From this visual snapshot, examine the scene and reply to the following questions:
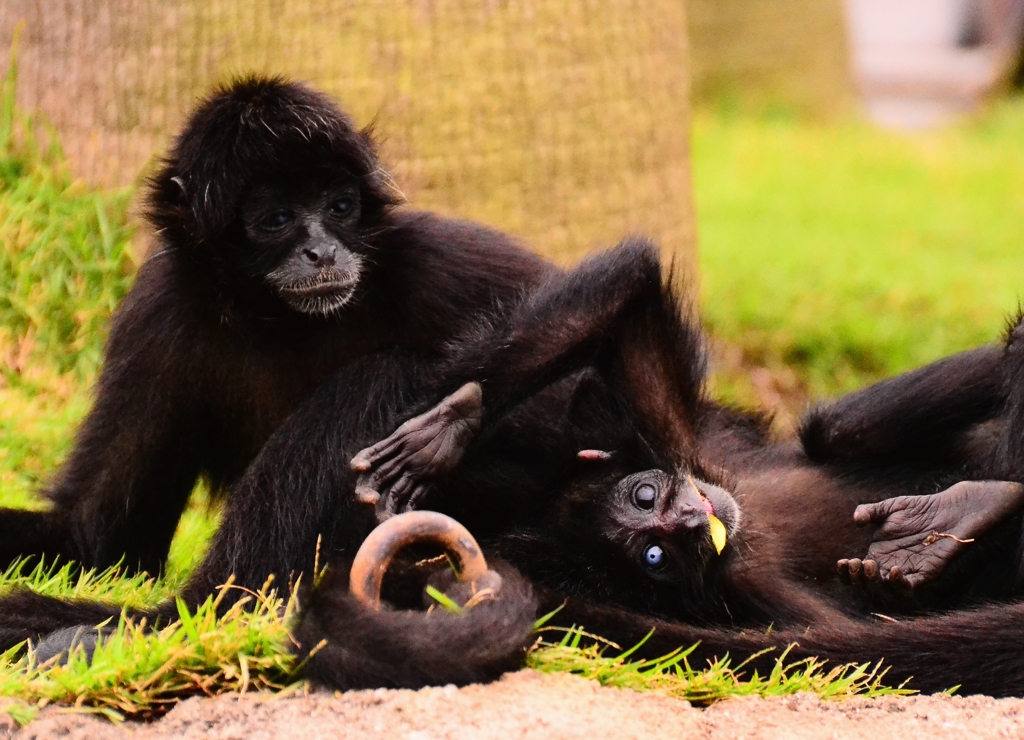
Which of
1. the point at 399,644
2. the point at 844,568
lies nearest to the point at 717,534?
the point at 844,568

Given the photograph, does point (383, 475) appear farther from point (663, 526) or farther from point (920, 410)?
point (920, 410)

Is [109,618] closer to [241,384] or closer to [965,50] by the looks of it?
[241,384]

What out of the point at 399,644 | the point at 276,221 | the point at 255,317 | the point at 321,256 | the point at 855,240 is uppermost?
the point at 276,221

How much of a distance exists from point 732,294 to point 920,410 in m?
6.10

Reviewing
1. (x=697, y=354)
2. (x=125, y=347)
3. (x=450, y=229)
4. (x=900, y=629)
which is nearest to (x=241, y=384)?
(x=125, y=347)

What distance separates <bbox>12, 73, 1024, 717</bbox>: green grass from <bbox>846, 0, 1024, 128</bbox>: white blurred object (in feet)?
5.14

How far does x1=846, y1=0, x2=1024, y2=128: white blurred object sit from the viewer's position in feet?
66.4

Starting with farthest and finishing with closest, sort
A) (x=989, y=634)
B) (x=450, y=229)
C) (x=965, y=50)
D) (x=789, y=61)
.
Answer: (x=965, y=50) < (x=789, y=61) < (x=450, y=229) < (x=989, y=634)

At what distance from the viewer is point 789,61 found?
712 inches

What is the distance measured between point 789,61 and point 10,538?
1523 cm

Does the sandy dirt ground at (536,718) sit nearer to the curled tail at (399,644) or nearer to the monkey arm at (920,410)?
the curled tail at (399,644)

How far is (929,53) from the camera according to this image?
28.4 meters

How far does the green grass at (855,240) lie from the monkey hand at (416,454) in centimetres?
508

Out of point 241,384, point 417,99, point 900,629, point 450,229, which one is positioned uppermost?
point 417,99
